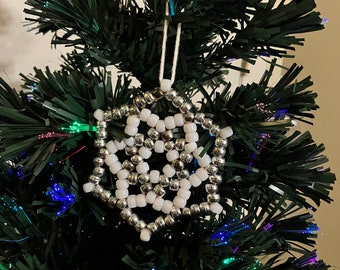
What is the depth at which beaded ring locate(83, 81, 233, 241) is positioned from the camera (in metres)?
0.36

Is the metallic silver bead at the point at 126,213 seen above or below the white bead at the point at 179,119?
below

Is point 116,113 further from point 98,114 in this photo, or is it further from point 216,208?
point 216,208

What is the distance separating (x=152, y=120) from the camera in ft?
1.21

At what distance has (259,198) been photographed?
402mm

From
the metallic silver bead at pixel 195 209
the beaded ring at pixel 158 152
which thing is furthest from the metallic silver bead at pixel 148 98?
the metallic silver bead at pixel 195 209

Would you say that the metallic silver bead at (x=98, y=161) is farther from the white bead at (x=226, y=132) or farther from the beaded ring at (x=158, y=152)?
the white bead at (x=226, y=132)

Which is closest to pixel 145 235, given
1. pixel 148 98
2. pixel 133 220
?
pixel 133 220

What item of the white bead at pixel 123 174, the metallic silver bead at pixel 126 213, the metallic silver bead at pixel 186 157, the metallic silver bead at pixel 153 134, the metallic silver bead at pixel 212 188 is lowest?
the metallic silver bead at pixel 126 213

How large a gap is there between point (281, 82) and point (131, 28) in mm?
151

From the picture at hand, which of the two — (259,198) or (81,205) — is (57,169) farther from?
(259,198)

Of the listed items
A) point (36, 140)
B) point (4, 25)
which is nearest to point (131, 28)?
point (36, 140)

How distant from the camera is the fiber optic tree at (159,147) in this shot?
356mm

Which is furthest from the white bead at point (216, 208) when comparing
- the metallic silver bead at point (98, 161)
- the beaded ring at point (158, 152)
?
the metallic silver bead at point (98, 161)

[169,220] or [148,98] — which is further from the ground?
[148,98]
